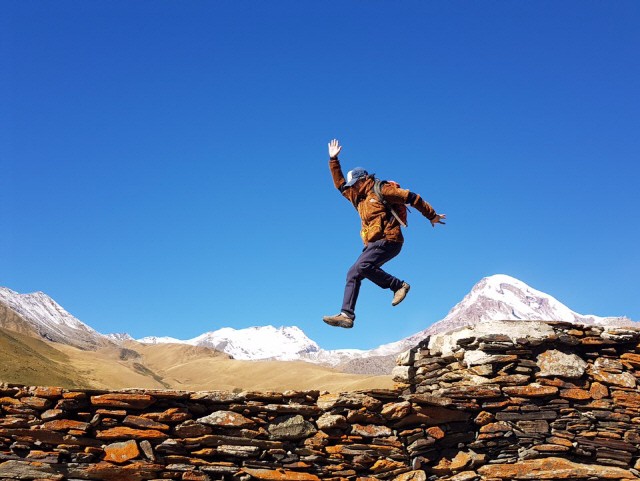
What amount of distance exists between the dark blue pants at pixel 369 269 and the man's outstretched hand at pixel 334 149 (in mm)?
1595

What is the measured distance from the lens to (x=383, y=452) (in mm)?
7074

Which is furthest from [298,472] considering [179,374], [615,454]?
[179,374]

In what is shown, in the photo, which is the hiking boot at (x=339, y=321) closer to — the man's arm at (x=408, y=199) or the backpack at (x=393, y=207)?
the backpack at (x=393, y=207)

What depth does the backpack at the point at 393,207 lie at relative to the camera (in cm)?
854

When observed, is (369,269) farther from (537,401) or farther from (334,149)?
(537,401)

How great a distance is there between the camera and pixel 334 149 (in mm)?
8969

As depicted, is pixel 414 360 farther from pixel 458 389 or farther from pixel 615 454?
pixel 615 454

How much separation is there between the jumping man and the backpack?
0.03 meters

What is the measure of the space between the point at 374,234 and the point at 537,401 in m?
3.33

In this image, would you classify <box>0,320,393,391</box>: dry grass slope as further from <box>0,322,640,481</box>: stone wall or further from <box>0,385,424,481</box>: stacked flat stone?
<box>0,385,424,481</box>: stacked flat stone

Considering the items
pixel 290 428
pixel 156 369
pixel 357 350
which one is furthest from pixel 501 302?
pixel 290 428

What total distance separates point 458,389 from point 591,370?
2.21 m

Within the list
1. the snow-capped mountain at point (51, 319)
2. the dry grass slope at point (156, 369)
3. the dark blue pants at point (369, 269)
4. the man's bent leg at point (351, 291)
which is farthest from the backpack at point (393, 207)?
the snow-capped mountain at point (51, 319)

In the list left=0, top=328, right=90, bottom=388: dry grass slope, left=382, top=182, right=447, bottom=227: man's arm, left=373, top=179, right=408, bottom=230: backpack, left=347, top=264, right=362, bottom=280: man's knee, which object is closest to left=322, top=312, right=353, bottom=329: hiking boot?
left=347, top=264, right=362, bottom=280: man's knee
